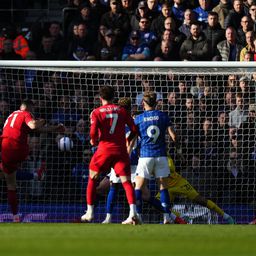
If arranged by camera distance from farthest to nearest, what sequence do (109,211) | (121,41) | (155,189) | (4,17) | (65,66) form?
(4,17)
(121,41)
(155,189)
(65,66)
(109,211)

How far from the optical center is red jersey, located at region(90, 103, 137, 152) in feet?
47.6

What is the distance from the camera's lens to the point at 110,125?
14555 millimetres

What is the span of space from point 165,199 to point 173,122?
8.15 ft

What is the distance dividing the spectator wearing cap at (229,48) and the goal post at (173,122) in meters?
1.02

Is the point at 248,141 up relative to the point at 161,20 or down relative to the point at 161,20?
down

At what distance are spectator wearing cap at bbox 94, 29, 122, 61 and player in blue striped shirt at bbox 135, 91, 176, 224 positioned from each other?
3.52 metres

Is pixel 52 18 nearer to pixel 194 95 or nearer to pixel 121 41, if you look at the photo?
pixel 121 41

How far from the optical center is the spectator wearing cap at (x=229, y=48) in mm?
18625

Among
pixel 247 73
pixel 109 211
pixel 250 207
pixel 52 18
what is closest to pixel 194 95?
pixel 247 73

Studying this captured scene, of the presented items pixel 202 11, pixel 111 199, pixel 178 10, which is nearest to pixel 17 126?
pixel 111 199

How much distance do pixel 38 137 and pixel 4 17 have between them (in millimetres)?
4181

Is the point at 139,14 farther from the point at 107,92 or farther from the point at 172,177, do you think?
the point at 107,92

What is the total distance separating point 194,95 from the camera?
17594mm

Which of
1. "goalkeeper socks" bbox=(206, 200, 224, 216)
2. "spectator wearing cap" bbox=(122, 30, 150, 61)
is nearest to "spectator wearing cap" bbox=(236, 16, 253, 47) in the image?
"spectator wearing cap" bbox=(122, 30, 150, 61)
